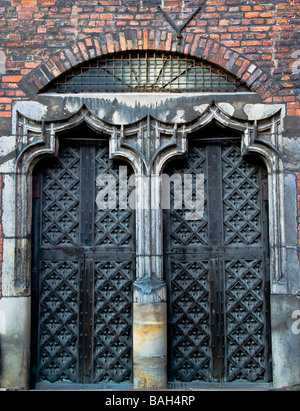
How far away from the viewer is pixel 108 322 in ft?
16.9

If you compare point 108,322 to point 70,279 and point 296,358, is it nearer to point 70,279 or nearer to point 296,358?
point 70,279

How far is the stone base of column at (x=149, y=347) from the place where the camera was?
15.9ft

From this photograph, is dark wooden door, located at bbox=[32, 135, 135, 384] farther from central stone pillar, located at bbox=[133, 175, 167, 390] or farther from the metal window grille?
the metal window grille

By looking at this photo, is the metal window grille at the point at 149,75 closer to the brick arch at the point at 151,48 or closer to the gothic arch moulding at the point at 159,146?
the brick arch at the point at 151,48

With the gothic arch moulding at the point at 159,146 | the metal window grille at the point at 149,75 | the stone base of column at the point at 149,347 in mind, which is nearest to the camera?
the stone base of column at the point at 149,347

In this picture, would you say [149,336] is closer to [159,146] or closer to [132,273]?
[132,273]

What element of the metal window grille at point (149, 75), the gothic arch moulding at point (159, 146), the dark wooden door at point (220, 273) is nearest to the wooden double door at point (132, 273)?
the dark wooden door at point (220, 273)

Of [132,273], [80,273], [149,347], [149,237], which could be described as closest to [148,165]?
[149,237]

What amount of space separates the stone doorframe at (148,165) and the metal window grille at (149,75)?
1.19 ft

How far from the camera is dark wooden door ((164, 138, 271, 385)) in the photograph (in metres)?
5.13

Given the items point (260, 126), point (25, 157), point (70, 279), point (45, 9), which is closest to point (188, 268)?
point (70, 279)

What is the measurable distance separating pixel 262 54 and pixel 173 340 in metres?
3.42

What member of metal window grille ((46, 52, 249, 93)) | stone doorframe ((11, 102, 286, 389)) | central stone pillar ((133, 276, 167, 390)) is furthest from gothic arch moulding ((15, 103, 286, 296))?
central stone pillar ((133, 276, 167, 390))

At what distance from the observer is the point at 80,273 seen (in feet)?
17.1
